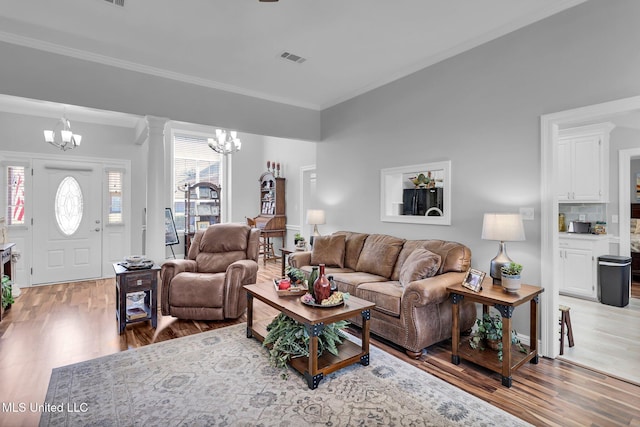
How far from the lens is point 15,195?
5.18m

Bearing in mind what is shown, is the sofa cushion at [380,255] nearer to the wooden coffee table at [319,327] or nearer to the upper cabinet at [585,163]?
the wooden coffee table at [319,327]

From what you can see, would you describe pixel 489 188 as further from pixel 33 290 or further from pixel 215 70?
pixel 33 290

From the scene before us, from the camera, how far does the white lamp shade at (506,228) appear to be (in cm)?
271

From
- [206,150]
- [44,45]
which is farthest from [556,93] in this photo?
[206,150]

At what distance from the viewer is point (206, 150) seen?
7.74 metres

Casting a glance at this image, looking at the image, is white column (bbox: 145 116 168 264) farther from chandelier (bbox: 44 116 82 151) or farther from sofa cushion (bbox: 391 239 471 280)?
sofa cushion (bbox: 391 239 471 280)

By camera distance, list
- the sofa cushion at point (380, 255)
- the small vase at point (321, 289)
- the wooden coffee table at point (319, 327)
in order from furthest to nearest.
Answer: the sofa cushion at point (380, 255), the small vase at point (321, 289), the wooden coffee table at point (319, 327)

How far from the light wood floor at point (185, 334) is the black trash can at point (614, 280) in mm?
2328

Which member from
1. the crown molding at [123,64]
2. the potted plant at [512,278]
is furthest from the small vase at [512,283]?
the crown molding at [123,64]

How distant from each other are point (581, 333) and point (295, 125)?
4.63 meters

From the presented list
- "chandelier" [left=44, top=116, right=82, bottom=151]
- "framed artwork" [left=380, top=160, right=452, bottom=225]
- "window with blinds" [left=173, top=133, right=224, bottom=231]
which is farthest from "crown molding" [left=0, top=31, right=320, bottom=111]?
"window with blinds" [left=173, top=133, right=224, bottom=231]

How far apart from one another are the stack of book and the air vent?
3.37m

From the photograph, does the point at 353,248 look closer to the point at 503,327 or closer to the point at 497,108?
the point at 503,327

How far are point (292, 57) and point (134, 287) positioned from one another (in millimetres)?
3139
